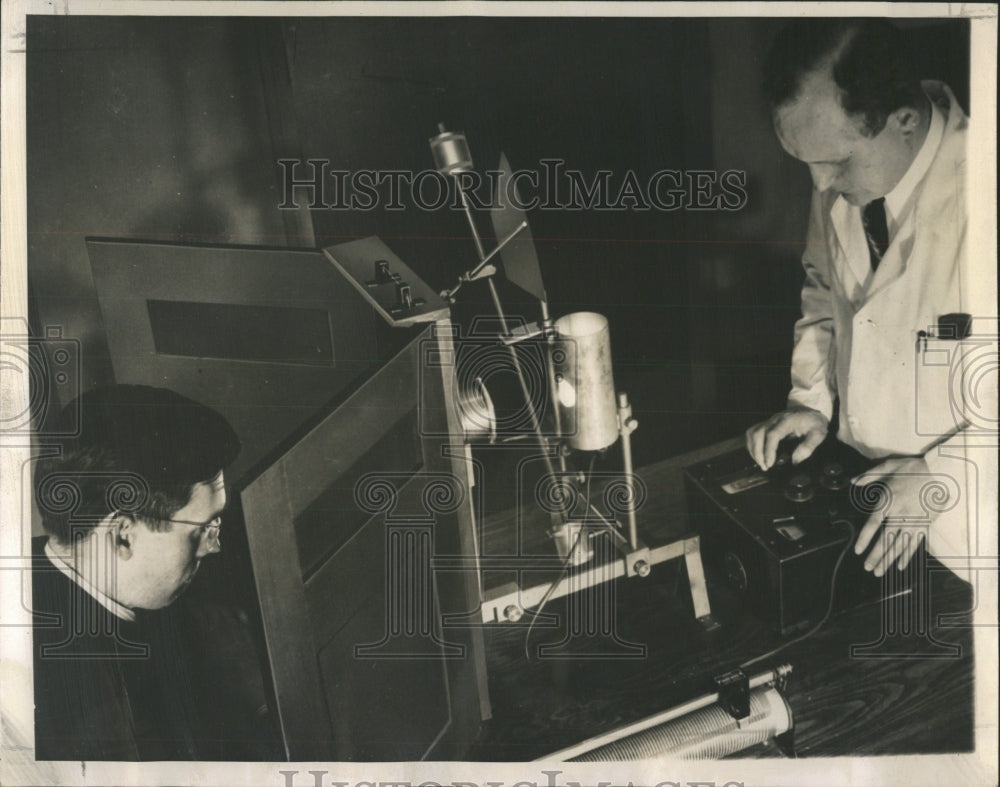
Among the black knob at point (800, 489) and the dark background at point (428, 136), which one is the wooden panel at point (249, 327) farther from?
the black knob at point (800, 489)

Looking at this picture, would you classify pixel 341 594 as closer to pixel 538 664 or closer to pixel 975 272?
pixel 538 664

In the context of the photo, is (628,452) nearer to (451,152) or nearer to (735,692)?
(735,692)

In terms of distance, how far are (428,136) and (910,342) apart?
747 millimetres

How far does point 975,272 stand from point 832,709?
2.18ft

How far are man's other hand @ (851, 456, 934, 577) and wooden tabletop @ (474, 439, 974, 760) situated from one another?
A: 0.06m

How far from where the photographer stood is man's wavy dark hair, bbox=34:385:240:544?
Answer: 135cm

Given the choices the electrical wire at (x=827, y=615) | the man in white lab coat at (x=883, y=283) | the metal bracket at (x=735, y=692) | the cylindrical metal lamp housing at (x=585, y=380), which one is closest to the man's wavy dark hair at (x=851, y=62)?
the man in white lab coat at (x=883, y=283)

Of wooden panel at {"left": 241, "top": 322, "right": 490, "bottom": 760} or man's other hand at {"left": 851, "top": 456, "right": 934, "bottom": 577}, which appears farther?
man's other hand at {"left": 851, "top": 456, "right": 934, "bottom": 577}

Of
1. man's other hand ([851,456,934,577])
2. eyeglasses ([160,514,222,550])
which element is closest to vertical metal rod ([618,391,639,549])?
man's other hand ([851,456,934,577])

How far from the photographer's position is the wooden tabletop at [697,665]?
4.59ft

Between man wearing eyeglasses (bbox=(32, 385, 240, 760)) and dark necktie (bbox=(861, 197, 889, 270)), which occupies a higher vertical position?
dark necktie (bbox=(861, 197, 889, 270))

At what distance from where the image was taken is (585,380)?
134cm

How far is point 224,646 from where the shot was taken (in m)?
1.36

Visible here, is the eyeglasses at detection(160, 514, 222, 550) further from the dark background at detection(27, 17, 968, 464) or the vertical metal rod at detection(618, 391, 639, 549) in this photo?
the vertical metal rod at detection(618, 391, 639, 549)
